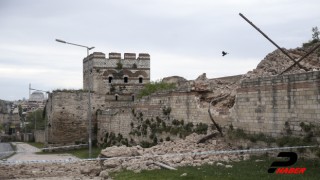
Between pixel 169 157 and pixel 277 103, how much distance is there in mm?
4248

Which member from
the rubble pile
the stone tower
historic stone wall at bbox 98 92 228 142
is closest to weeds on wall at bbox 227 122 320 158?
the rubble pile

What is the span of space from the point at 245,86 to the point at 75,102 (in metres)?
21.4

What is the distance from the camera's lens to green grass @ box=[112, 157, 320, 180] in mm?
11461

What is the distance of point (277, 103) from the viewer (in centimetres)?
1555

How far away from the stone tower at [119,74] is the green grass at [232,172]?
3842cm

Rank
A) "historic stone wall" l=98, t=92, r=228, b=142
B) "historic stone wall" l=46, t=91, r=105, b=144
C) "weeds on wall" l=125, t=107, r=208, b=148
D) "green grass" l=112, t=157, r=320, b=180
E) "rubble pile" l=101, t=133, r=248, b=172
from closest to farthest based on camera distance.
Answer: "green grass" l=112, t=157, r=320, b=180
"rubble pile" l=101, t=133, r=248, b=172
"historic stone wall" l=98, t=92, r=228, b=142
"weeds on wall" l=125, t=107, r=208, b=148
"historic stone wall" l=46, t=91, r=105, b=144

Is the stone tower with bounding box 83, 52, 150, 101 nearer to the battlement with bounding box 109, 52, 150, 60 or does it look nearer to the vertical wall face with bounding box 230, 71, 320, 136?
the battlement with bounding box 109, 52, 150, 60

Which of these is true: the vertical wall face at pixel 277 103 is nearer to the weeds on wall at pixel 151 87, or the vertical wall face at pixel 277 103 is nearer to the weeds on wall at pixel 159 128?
the weeds on wall at pixel 159 128

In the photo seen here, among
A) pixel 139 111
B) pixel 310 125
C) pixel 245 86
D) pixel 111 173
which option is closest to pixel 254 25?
pixel 245 86

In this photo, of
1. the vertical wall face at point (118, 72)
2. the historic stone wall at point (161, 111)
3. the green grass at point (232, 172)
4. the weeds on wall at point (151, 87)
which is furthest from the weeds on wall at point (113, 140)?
the vertical wall face at point (118, 72)

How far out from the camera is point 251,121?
17094 mm

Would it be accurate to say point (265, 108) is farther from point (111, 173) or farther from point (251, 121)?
point (111, 173)

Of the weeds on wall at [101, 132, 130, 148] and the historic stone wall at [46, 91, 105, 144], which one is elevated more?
the historic stone wall at [46, 91, 105, 144]

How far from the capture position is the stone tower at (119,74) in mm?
53469
